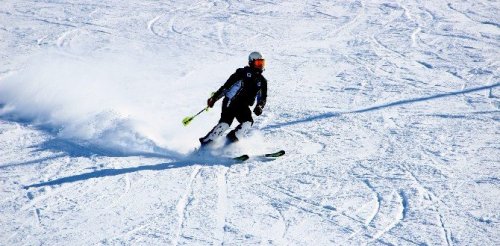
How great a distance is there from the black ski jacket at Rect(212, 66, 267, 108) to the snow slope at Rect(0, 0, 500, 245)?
77 centimetres

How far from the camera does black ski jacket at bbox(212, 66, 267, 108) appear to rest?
780 centimetres

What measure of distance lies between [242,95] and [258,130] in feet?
4.33

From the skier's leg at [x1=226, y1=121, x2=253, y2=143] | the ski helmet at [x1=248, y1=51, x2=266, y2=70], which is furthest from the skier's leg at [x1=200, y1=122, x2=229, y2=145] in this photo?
the ski helmet at [x1=248, y1=51, x2=266, y2=70]

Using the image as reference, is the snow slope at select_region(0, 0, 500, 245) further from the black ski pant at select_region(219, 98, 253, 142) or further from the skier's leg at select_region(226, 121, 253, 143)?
the black ski pant at select_region(219, 98, 253, 142)

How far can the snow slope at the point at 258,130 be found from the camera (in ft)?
20.7

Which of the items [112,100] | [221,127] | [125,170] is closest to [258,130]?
[221,127]

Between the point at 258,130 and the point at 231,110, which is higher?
the point at 231,110

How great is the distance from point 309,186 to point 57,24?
11092mm

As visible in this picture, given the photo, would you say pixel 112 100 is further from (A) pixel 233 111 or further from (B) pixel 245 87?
(B) pixel 245 87

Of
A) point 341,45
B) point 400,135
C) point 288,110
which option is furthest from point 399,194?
point 341,45

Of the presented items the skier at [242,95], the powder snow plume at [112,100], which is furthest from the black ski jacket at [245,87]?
the powder snow plume at [112,100]

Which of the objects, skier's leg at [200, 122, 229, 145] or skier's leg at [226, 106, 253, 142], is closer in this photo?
skier's leg at [200, 122, 229, 145]

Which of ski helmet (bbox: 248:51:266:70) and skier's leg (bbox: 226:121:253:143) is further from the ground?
ski helmet (bbox: 248:51:266:70)

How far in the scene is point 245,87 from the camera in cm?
786
